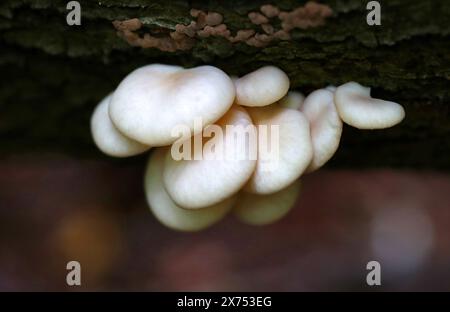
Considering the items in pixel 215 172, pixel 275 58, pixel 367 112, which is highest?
pixel 275 58

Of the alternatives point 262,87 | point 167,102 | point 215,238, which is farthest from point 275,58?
point 215,238

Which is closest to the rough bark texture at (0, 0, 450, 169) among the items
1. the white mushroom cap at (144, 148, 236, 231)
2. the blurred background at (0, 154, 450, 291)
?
the white mushroom cap at (144, 148, 236, 231)

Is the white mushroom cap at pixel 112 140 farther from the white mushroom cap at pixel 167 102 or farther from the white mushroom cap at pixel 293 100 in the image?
the white mushroom cap at pixel 293 100

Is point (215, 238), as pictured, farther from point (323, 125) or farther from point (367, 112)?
Answer: point (367, 112)

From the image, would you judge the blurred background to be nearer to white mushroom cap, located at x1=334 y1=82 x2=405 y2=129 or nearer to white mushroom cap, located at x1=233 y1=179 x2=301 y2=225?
white mushroom cap, located at x1=233 y1=179 x2=301 y2=225

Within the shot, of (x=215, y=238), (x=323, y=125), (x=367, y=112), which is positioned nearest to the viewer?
(x=367, y=112)
